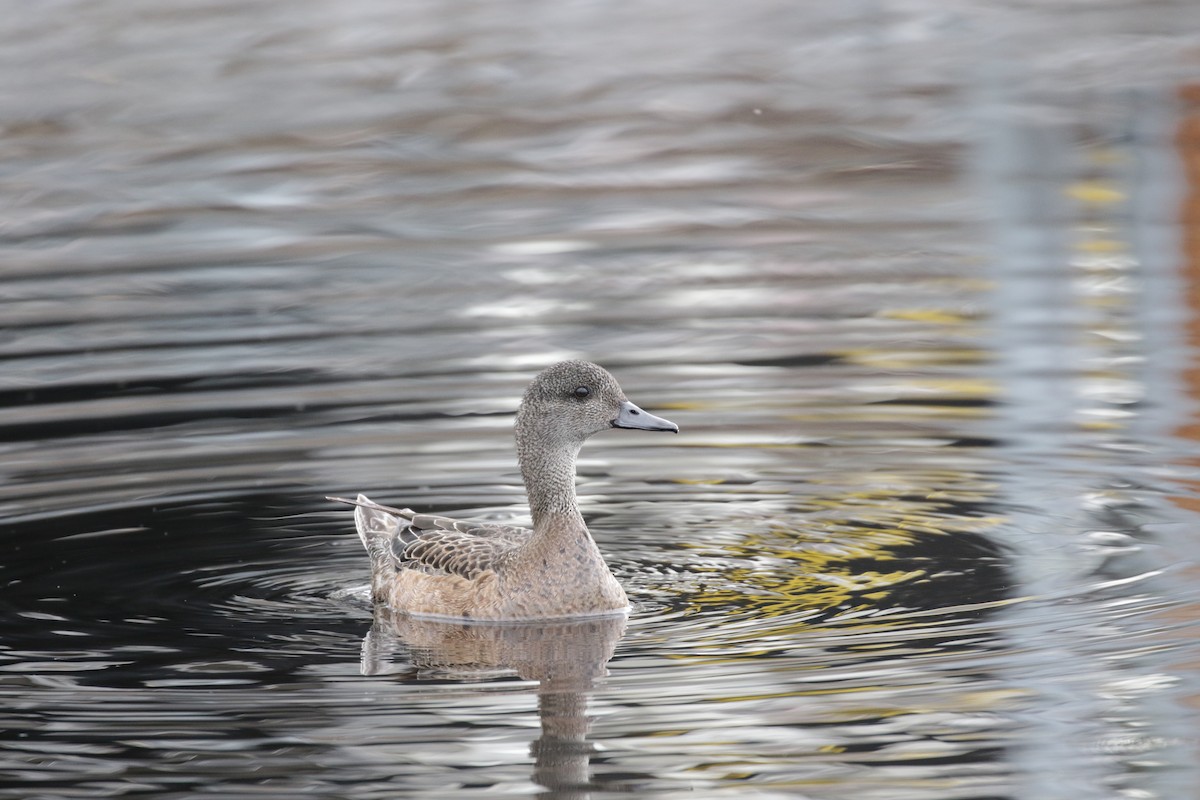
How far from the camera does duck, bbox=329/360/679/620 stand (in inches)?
333

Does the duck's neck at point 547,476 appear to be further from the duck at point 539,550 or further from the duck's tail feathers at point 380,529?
the duck's tail feathers at point 380,529

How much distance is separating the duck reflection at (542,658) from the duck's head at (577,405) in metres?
0.82

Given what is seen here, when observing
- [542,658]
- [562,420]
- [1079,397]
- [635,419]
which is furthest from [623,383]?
[542,658]

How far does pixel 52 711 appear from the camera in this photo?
717 cm

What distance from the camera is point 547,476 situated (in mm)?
8789

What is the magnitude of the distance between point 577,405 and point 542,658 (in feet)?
4.16

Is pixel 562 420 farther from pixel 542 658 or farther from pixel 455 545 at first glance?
pixel 542 658

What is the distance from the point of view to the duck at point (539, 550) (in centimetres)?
846

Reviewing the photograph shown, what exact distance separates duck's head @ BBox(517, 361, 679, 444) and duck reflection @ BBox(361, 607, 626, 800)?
817 millimetres

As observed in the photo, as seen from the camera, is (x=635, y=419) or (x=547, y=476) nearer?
(x=635, y=419)

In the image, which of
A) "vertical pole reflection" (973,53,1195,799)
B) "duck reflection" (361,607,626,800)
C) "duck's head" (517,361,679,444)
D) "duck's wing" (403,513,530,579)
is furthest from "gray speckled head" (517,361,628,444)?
"vertical pole reflection" (973,53,1195,799)

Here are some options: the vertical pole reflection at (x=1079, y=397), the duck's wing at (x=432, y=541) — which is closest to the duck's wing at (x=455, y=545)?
the duck's wing at (x=432, y=541)

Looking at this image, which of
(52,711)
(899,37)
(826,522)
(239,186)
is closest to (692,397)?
(826,522)

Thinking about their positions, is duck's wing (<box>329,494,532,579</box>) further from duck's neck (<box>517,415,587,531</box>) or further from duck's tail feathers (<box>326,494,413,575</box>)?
duck's neck (<box>517,415,587,531</box>)
